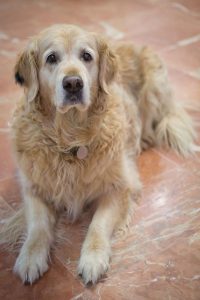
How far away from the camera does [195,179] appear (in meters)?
2.64

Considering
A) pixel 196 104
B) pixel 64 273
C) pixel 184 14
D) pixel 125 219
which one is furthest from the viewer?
pixel 184 14

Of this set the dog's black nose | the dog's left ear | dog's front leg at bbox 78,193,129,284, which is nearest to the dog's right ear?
the dog's black nose

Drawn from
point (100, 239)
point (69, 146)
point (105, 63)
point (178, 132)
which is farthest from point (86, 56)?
point (178, 132)

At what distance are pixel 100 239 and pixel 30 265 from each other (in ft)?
1.13

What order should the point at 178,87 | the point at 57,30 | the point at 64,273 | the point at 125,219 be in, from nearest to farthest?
the point at 64,273 → the point at 57,30 → the point at 125,219 → the point at 178,87

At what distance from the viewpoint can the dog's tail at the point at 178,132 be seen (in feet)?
9.64

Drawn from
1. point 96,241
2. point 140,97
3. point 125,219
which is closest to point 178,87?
point 140,97

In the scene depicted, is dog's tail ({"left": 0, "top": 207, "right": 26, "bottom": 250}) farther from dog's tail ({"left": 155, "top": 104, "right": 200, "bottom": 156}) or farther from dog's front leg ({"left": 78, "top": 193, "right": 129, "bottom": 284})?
dog's tail ({"left": 155, "top": 104, "right": 200, "bottom": 156})

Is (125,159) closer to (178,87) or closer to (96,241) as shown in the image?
(96,241)

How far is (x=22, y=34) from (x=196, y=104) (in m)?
2.19

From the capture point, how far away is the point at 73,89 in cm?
199

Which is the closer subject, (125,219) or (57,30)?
(57,30)

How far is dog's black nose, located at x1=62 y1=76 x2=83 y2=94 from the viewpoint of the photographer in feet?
6.44

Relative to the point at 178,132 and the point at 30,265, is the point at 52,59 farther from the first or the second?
the point at 178,132
